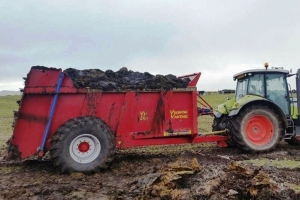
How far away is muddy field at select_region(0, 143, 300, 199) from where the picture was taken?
4.84m

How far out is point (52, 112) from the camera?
7.29 meters

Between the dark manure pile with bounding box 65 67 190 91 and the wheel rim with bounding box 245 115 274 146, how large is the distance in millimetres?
2101

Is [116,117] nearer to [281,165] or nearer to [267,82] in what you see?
[281,165]

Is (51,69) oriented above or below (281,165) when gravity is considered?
above

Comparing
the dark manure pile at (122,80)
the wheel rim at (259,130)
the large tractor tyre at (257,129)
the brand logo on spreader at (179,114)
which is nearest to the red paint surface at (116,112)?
the brand logo on spreader at (179,114)

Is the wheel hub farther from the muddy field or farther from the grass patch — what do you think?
the grass patch

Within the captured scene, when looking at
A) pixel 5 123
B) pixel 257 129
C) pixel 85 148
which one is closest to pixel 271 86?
pixel 257 129

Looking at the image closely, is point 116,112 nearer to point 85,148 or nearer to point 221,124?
point 85,148

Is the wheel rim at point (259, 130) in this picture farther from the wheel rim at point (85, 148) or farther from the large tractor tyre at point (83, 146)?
the wheel rim at point (85, 148)

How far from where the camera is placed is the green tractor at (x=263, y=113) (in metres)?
9.31

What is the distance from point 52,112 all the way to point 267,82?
5636 millimetres

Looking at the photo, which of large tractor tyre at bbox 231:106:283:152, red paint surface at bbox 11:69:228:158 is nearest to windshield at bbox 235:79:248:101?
large tractor tyre at bbox 231:106:283:152

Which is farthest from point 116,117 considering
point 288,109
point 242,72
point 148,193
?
point 288,109

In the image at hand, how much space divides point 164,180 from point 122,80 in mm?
3347
